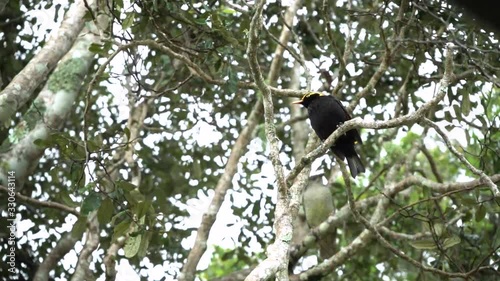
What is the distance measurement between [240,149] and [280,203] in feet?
8.32

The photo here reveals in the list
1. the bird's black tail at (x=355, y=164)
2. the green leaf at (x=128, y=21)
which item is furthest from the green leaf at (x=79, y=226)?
the bird's black tail at (x=355, y=164)

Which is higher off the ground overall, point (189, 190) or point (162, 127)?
point (162, 127)

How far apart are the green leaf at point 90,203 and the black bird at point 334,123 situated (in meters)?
1.86

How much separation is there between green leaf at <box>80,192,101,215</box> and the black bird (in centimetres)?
186

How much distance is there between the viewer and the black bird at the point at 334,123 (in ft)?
17.1

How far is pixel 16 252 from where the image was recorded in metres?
5.91

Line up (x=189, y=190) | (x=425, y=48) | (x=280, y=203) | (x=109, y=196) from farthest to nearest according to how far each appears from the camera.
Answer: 1. (x=189, y=190)
2. (x=425, y=48)
3. (x=109, y=196)
4. (x=280, y=203)

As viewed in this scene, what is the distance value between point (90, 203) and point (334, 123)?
2.13 meters

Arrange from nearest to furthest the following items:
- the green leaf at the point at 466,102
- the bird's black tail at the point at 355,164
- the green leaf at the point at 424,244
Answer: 1. the green leaf at the point at 424,244
2. the green leaf at the point at 466,102
3. the bird's black tail at the point at 355,164

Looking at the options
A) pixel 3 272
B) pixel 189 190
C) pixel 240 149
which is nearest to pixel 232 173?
pixel 240 149

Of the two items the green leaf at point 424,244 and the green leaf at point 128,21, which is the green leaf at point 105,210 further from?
the green leaf at point 424,244

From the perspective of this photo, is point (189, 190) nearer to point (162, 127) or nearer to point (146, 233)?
point (162, 127)

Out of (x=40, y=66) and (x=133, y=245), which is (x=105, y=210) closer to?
(x=133, y=245)

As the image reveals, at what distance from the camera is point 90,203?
411 centimetres
